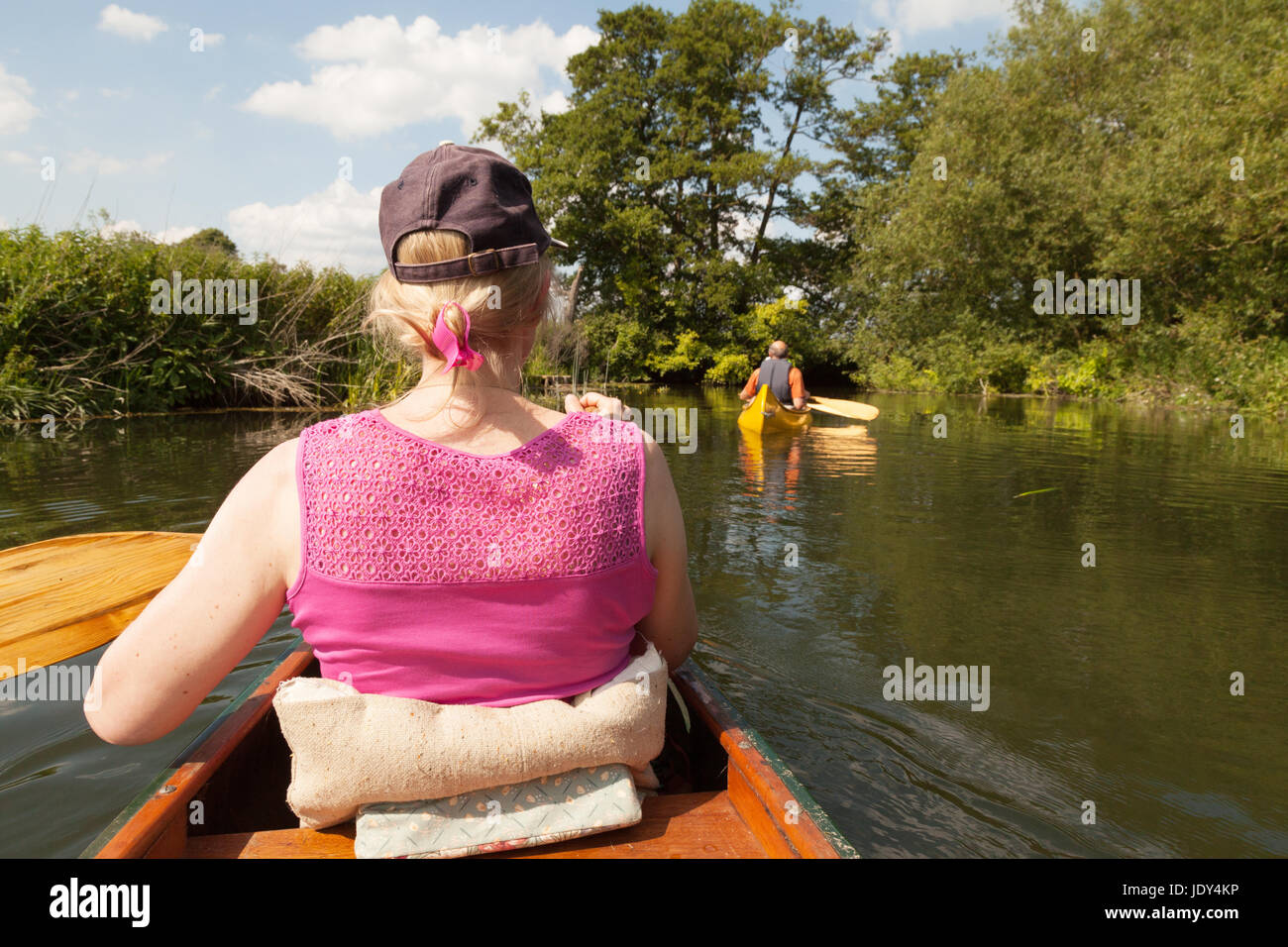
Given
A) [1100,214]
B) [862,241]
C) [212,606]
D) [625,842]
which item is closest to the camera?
[212,606]

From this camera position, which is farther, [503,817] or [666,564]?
[666,564]

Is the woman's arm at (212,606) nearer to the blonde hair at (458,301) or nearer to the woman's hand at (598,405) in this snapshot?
the blonde hair at (458,301)

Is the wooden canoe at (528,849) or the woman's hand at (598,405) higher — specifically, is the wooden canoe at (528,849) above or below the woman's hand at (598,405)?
below

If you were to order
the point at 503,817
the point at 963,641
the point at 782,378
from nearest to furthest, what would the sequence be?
the point at 503,817 → the point at 963,641 → the point at 782,378

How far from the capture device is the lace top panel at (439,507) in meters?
1.28

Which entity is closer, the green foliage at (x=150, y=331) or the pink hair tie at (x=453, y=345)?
the pink hair tie at (x=453, y=345)

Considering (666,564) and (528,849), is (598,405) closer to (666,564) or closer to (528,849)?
(666,564)

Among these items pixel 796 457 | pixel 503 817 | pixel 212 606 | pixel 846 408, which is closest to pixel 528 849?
pixel 503 817

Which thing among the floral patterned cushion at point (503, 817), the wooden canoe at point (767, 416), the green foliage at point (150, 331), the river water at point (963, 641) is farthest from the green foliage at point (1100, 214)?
the floral patterned cushion at point (503, 817)

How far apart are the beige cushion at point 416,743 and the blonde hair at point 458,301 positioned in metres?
0.54

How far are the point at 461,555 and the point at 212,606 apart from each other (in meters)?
0.40

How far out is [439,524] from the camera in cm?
130
